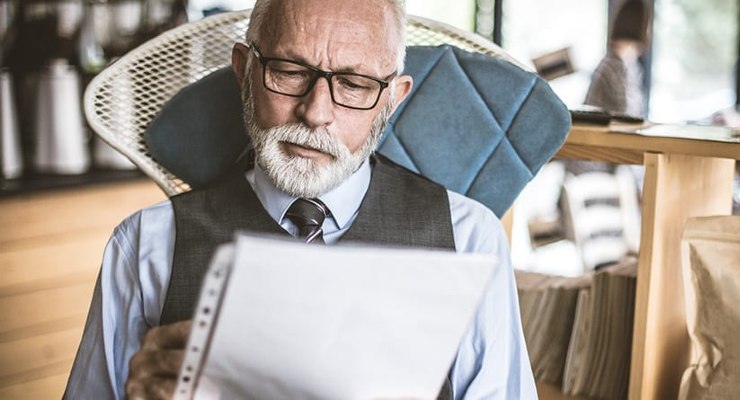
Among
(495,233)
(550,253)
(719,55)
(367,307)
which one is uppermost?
(367,307)

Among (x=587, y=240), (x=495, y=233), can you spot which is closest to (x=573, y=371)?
(x=495, y=233)

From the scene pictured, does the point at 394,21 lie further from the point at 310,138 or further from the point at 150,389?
the point at 150,389

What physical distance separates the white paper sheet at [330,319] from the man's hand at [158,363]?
Answer: 0.14 meters

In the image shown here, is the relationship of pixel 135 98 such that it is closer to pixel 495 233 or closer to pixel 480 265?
pixel 495 233

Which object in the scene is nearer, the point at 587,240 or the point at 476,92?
the point at 476,92

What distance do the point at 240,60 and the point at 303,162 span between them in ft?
0.78

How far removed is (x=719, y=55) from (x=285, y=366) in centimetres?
513

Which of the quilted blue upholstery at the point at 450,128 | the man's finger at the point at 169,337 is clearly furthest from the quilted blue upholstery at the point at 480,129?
the man's finger at the point at 169,337

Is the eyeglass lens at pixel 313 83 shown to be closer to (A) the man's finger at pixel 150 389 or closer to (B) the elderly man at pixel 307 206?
(B) the elderly man at pixel 307 206

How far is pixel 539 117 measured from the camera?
58.6 inches

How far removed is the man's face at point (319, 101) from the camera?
1.28 metres

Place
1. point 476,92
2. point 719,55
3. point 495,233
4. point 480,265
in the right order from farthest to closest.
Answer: point 719,55
point 476,92
point 495,233
point 480,265

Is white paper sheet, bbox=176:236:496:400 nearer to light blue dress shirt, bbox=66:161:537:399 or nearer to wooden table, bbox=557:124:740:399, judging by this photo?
light blue dress shirt, bbox=66:161:537:399

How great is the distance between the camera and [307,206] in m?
1.35
